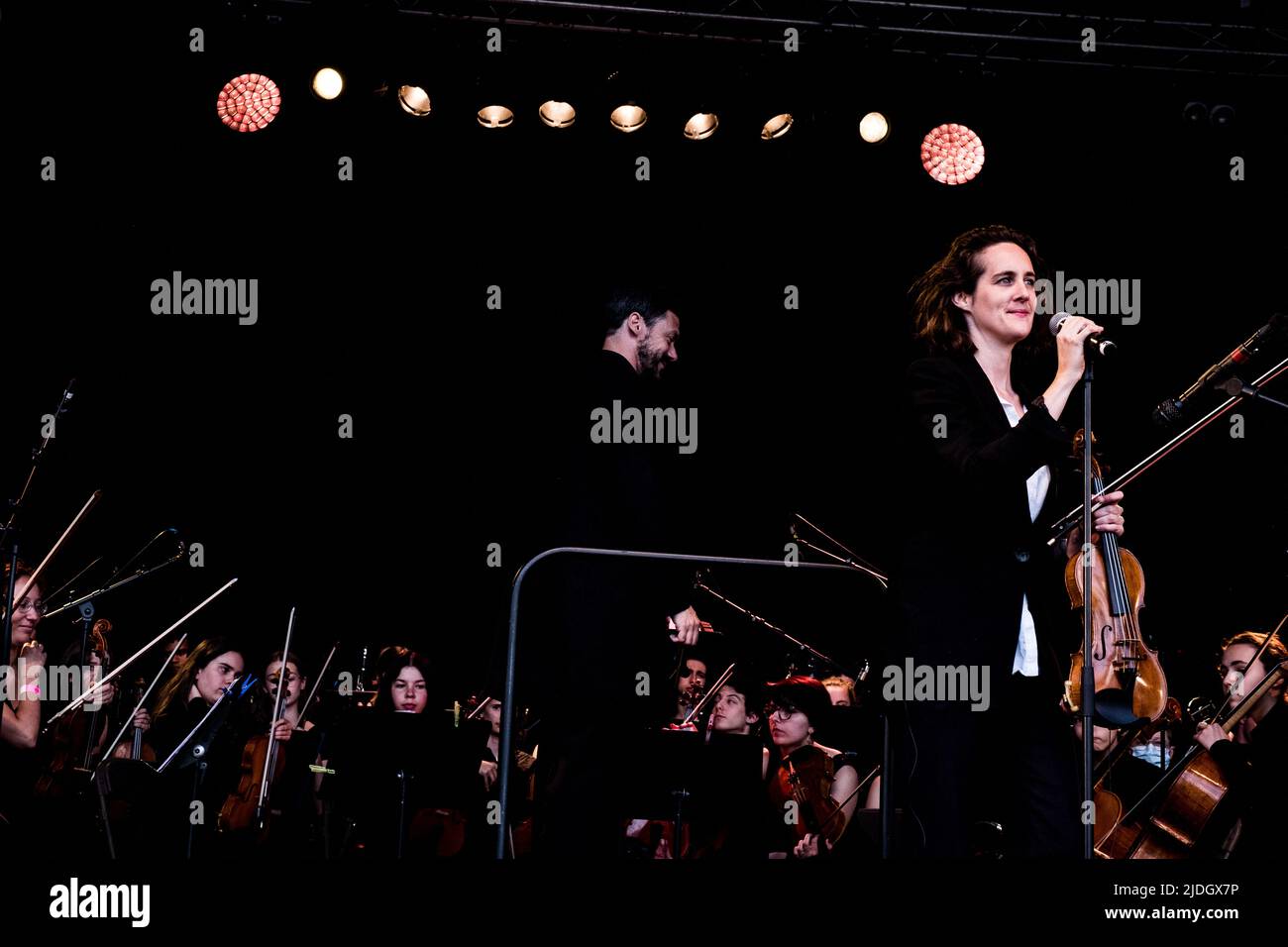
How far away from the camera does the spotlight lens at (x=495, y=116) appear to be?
7086 millimetres

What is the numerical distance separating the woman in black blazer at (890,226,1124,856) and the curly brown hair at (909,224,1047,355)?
158mm

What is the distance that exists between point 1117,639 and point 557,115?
419cm

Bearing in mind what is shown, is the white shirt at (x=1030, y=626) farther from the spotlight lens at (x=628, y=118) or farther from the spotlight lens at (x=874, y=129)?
the spotlight lens at (x=628, y=118)

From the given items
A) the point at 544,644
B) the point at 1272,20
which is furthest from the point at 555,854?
the point at 1272,20

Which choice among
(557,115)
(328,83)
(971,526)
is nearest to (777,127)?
(557,115)

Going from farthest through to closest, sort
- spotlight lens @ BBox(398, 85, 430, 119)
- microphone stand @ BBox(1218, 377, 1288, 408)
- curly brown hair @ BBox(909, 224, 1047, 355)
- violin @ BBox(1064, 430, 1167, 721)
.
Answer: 1. spotlight lens @ BBox(398, 85, 430, 119)
2. violin @ BBox(1064, 430, 1167, 721)
3. microphone stand @ BBox(1218, 377, 1288, 408)
4. curly brown hair @ BBox(909, 224, 1047, 355)

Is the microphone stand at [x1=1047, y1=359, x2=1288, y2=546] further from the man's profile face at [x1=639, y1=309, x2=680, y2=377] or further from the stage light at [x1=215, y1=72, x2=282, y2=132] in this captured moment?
the stage light at [x1=215, y1=72, x2=282, y2=132]

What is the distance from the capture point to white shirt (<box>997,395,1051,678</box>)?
9.86ft

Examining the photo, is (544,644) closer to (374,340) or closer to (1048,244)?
(1048,244)

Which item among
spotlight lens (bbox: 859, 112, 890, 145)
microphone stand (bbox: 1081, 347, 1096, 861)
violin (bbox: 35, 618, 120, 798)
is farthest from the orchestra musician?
violin (bbox: 35, 618, 120, 798)

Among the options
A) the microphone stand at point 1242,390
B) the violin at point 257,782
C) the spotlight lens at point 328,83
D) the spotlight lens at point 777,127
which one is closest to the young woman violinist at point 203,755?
the violin at point 257,782

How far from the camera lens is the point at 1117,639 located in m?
4.20
